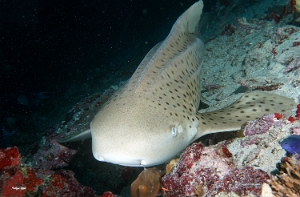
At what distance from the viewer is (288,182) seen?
179 cm

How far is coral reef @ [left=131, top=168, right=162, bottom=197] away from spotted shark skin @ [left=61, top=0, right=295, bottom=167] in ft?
1.51

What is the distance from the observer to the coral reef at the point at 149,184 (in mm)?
2916

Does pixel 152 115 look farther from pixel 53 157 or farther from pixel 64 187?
pixel 53 157

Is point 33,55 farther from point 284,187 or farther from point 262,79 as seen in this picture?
point 284,187

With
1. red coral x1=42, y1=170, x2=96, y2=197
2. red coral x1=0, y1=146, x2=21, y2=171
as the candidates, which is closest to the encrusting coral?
red coral x1=42, y1=170, x2=96, y2=197

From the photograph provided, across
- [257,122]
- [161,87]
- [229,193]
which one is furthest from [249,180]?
[161,87]

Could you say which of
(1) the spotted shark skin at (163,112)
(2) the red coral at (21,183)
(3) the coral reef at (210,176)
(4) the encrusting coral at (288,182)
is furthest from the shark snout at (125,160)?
(2) the red coral at (21,183)

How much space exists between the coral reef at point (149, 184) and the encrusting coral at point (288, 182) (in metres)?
1.46

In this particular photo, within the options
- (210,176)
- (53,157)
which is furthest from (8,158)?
(210,176)

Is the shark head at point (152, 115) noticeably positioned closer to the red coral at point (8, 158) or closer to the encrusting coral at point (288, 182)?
the encrusting coral at point (288, 182)

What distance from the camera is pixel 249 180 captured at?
77.4 inches

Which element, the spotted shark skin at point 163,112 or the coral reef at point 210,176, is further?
the spotted shark skin at point 163,112

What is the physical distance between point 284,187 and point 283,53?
12.9 feet

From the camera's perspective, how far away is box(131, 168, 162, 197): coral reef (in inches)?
115
